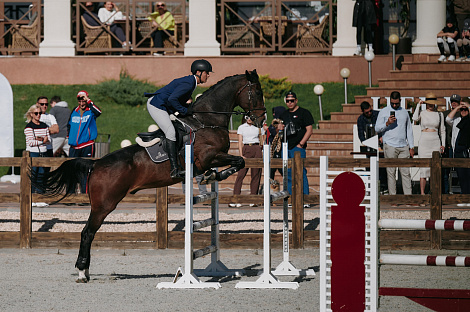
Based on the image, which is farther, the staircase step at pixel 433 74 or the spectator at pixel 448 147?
the staircase step at pixel 433 74

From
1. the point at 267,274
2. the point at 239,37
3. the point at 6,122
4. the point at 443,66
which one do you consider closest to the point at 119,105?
the point at 239,37

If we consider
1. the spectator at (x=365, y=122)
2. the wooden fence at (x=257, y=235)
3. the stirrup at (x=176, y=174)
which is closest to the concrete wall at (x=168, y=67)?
the spectator at (x=365, y=122)

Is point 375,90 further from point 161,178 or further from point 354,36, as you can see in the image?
point 161,178

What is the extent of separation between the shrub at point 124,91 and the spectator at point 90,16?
2177 mm

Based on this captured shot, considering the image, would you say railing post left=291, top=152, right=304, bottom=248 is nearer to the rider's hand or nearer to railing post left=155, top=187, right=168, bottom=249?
railing post left=155, top=187, right=168, bottom=249

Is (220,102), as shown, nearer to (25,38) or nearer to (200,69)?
(200,69)

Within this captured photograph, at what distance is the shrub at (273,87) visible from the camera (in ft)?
79.6

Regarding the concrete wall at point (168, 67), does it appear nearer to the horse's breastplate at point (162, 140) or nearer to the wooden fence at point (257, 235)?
the wooden fence at point (257, 235)

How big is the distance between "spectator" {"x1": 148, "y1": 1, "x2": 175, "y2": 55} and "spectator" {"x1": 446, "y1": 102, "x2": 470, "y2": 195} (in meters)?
11.4

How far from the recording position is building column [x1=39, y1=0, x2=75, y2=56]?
87.3 feet

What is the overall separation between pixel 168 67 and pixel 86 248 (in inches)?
608

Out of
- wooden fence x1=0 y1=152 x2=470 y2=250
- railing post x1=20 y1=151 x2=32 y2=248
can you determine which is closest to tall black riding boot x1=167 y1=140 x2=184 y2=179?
wooden fence x1=0 y1=152 x2=470 y2=250

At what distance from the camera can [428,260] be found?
6.79 m

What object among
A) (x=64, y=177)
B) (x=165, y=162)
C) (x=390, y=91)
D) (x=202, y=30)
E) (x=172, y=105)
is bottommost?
(x=64, y=177)
